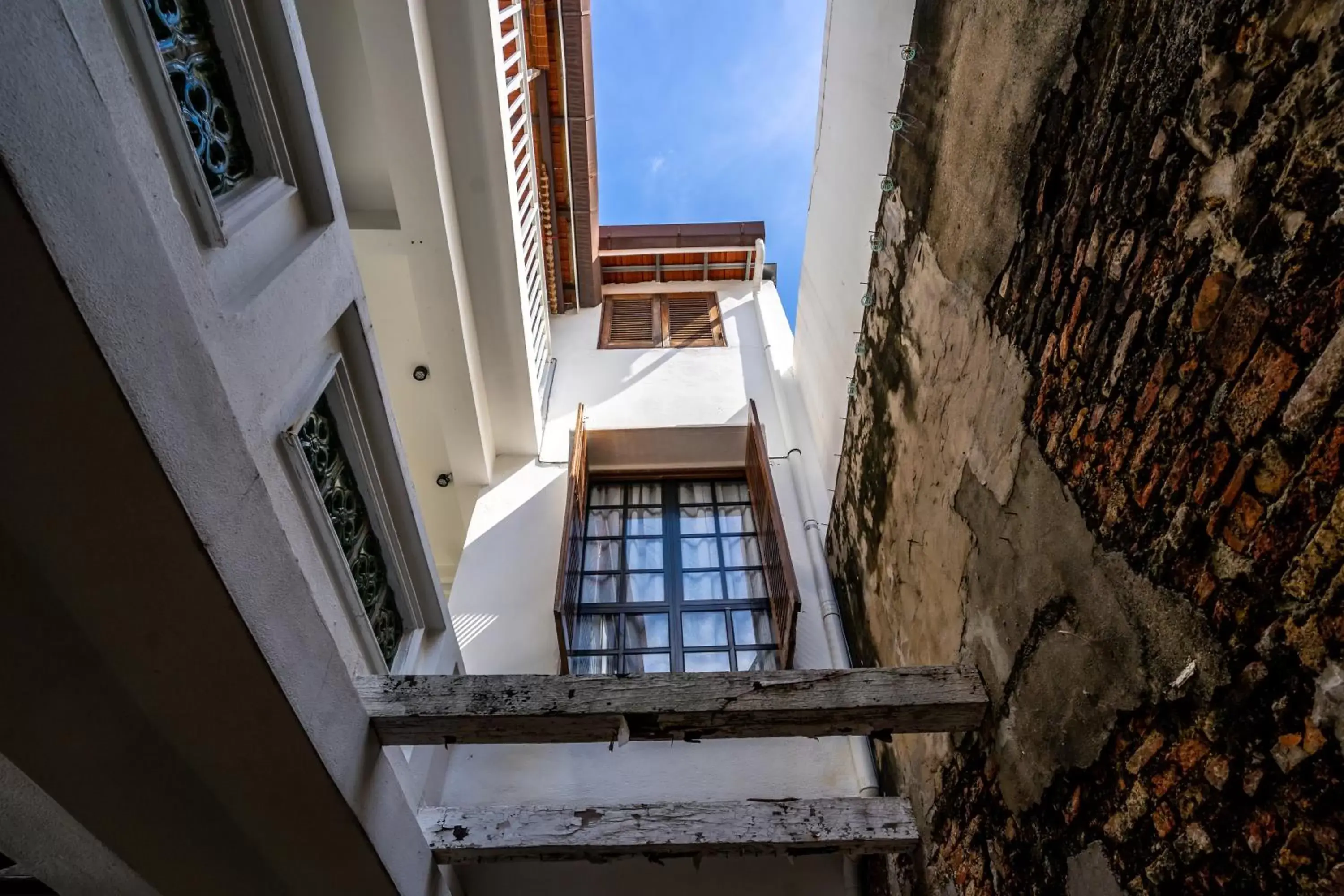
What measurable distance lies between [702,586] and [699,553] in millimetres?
316

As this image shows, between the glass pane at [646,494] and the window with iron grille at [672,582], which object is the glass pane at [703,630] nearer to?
the window with iron grille at [672,582]

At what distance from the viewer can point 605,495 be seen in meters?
5.74

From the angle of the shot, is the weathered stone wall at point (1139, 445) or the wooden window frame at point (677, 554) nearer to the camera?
the weathered stone wall at point (1139, 445)

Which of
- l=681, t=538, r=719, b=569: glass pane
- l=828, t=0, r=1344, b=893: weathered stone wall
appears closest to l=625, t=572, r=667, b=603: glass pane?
l=681, t=538, r=719, b=569: glass pane

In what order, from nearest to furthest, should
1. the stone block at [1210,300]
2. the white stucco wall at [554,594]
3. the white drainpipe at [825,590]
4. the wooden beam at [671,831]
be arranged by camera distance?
the stone block at [1210,300] < the wooden beam at [671,831] < the white drainpipe at [825,590] < the white stucco wall at [554,594]

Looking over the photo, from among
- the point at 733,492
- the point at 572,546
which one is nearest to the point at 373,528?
the point at 572,546

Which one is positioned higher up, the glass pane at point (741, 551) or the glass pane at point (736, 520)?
the glass pane at point (736, 520)

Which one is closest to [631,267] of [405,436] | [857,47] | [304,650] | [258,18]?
[405,436]

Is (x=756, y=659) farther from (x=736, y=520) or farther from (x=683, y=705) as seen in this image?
(x=683, y=705)

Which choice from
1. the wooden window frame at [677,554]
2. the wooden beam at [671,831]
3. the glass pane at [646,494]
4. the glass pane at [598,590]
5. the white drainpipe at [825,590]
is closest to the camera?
the wooden beam at [671,831]

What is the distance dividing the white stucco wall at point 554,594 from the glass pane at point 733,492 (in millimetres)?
280

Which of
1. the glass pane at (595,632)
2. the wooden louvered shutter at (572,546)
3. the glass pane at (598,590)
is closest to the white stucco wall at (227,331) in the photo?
the wooden louvered shutter at (572,546)

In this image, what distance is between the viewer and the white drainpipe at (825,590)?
11.3 feet

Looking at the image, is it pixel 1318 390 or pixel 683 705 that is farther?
pixel 683 705
